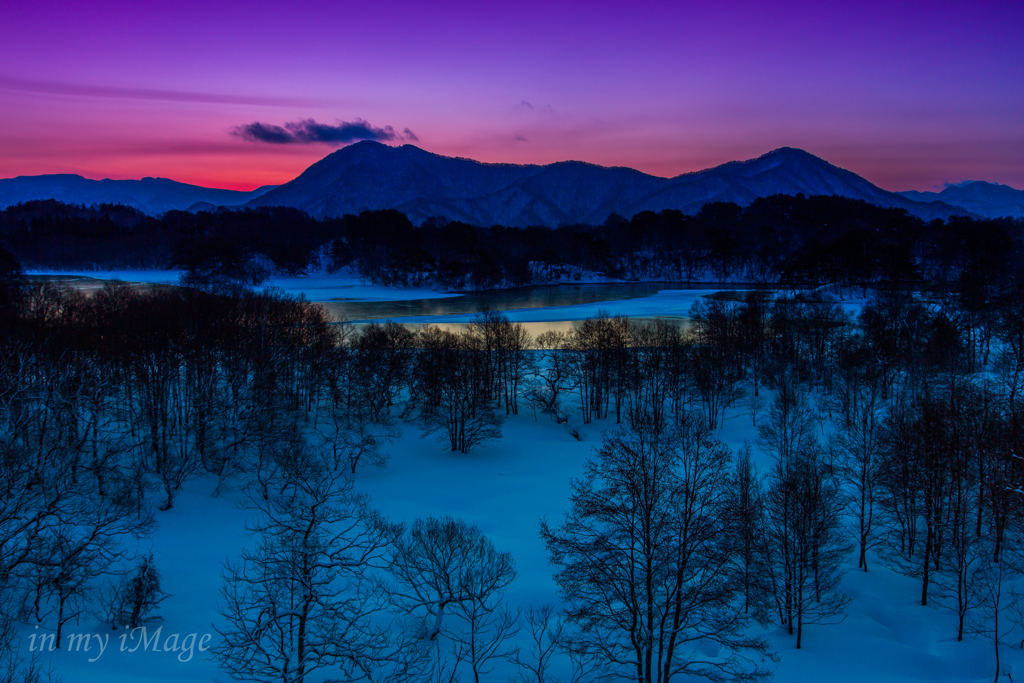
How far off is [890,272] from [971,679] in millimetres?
80007

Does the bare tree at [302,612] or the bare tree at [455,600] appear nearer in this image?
the bare tree at [302,612]

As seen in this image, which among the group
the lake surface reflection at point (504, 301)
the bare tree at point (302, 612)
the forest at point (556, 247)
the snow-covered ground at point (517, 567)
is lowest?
the snow-covered ground at point (517, 567)

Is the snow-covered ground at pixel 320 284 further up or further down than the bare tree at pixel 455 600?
further up

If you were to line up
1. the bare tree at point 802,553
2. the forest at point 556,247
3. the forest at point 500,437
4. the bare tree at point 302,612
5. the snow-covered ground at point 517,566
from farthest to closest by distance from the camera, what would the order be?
the forest at point 556,247 < the bare tree at point 802,553 < the snow-covered ground at point 517,566 < the forest at point 500,437 < the bare tree at point 302,612

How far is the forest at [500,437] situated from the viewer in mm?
16828

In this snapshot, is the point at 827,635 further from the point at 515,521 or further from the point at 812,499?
the point at 515,521

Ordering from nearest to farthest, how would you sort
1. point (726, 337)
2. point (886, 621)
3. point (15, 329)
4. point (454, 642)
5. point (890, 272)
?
point (454, 642), point (886, 621), point (15, 329), point (726, 337), point (890, 272)

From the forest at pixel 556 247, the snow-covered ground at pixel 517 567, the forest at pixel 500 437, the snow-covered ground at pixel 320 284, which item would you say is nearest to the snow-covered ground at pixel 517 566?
the snow-covered ground at pixel 517 567

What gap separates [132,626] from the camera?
17953 millimetres

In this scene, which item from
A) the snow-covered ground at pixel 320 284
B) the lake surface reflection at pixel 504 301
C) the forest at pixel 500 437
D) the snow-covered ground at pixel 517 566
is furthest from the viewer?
the snow-covered ground at pixel 320 284

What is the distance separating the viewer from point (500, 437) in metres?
41.6

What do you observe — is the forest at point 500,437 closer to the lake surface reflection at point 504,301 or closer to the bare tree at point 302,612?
the bare tree at point 302,612

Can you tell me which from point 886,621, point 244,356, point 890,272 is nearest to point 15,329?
point 244,356

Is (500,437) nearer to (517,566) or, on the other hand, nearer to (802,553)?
(517,566)
